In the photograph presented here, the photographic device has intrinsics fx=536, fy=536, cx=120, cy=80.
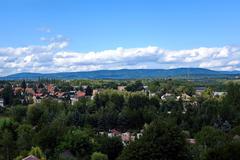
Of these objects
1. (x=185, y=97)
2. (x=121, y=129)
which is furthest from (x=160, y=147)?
(x=185, y=97)

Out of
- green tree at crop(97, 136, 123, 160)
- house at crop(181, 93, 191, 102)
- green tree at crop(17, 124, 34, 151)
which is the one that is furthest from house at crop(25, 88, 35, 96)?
green tree at crop(97, 136, 123, 160)

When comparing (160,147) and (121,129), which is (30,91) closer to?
(121,129)

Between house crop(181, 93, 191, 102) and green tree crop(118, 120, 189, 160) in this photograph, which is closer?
green tree crop(118, 120, 189, 160)

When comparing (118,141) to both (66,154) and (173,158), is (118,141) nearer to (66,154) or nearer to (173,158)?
(66,154)

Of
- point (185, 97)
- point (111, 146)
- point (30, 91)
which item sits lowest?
point (111, 146)

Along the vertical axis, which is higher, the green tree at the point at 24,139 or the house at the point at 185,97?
the green tree at the point at 24,139

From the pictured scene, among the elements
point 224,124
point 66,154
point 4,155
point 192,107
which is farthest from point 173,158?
point 192,107

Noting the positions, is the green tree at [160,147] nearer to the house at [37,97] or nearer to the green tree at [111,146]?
the green tree at [111,146]

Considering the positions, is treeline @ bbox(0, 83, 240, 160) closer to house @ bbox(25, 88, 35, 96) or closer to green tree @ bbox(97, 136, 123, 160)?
green tree @ bbox(97, 136, 123, 160)

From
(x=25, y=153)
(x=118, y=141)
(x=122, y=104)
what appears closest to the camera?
(x=25, y=153)

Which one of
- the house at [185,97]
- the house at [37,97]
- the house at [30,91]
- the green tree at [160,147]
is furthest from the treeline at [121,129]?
the house at [30,91]

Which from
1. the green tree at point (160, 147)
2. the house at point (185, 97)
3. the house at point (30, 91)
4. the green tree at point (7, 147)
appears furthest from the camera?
the house at point (30, 91)

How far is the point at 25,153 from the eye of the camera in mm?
49031

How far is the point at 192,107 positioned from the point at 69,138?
4729 cm
